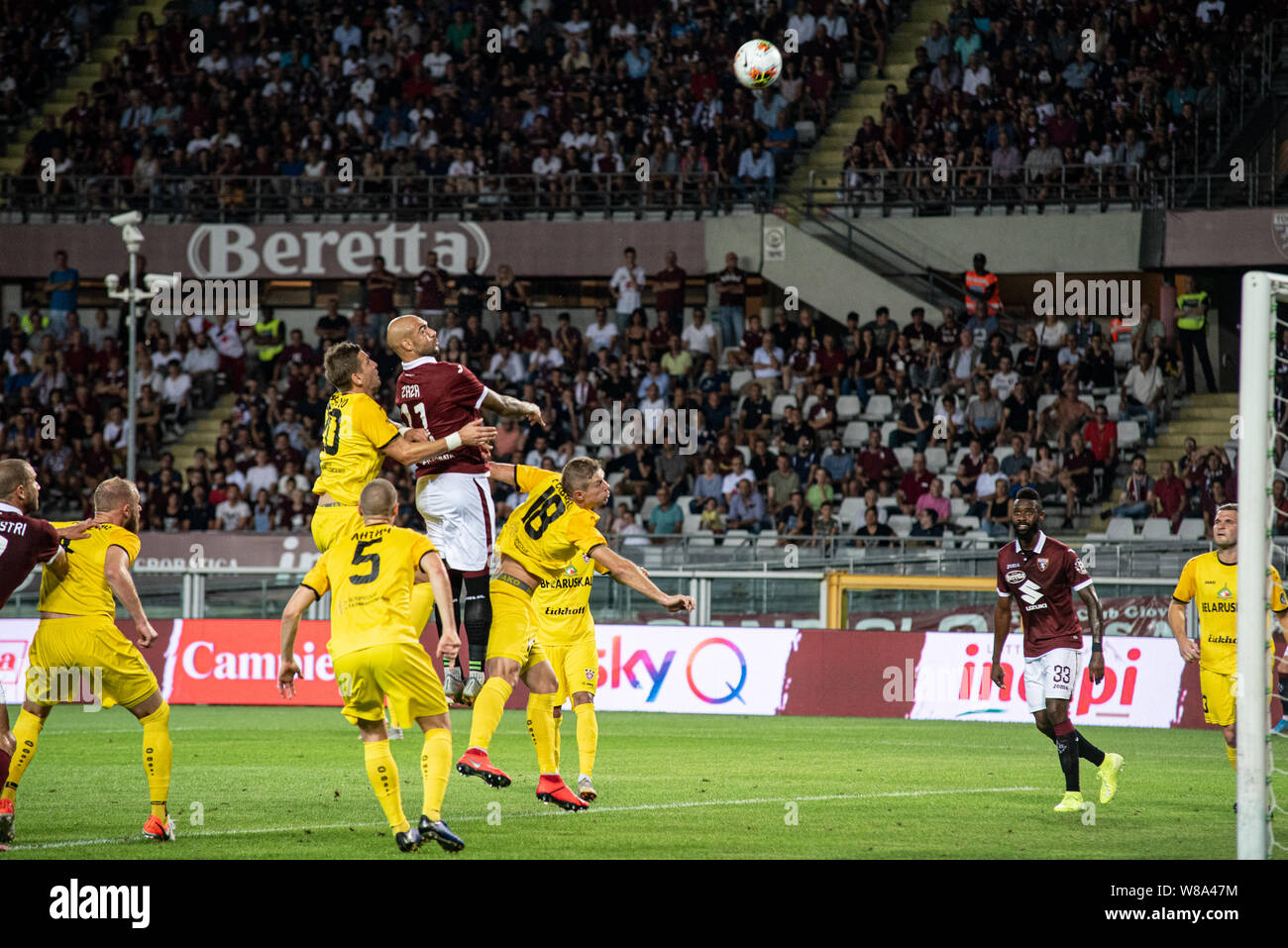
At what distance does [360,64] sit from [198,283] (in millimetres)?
5605

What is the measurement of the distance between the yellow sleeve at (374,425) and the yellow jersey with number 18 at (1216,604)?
5.89 m

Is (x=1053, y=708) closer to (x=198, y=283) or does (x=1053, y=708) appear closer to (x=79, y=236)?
(x=198, y=283)

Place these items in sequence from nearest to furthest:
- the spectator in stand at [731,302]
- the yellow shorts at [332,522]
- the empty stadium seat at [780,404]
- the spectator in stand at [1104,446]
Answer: the yellow shorts at [332,522] < the spectator in stand at [1104,446] < the empty stadium seat at [780,404] < the spectator in stand at [731,302]

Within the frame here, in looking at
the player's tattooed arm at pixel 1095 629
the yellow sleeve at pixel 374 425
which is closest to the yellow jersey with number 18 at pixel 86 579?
the yellow sleeve at pixel 374 425

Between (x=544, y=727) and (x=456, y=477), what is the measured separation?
173 centimetres

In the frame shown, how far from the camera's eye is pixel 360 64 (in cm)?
3200

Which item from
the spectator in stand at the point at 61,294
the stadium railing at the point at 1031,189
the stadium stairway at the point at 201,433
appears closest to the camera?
the stadium railing at the point at 1031,189

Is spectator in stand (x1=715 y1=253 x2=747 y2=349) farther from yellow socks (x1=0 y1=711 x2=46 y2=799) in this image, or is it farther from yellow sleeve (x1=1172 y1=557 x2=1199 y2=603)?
yellow socks (x1=0 y1=711 x2=46 y2=799)

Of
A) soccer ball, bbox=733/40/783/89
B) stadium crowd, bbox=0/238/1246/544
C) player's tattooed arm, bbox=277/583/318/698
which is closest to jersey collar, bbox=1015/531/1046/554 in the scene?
player's tattooed arm, bbox=277/583/318/698

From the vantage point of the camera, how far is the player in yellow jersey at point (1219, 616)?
11750mm

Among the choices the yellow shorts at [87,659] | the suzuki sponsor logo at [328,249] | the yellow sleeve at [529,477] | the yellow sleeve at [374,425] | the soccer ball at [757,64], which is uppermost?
the soccer ball at [757,64]

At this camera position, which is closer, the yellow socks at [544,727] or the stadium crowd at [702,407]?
the yellow socks at [544,727]

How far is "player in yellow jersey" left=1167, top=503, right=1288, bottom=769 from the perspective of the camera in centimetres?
1175

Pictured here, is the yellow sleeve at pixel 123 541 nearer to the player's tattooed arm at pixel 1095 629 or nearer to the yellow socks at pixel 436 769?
the yellow socks at pixel 436 769
